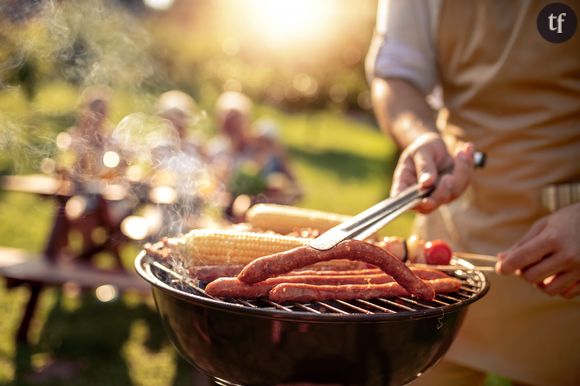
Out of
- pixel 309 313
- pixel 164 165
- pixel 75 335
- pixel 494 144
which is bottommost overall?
pixel 75 335

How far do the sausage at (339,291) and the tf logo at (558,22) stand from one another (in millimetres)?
1141

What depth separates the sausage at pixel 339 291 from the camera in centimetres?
181

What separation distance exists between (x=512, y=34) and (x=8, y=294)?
6198 millimetres

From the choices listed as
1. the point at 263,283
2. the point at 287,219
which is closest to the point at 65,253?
the point at 287,219

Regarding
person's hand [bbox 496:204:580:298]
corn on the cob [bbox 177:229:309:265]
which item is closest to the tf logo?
person's hand [bbox 496:204:580:298]

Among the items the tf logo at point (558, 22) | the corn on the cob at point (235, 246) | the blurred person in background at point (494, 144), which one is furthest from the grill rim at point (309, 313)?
the tf logo at point (558, 22)

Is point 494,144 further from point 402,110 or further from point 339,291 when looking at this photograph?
point 339,291

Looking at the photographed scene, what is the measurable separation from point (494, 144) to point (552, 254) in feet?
2.20

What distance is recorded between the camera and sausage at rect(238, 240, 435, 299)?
179cm

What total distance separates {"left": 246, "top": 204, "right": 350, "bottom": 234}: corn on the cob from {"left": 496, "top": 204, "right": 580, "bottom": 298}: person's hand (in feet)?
2.17

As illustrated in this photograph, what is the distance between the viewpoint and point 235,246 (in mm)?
2100

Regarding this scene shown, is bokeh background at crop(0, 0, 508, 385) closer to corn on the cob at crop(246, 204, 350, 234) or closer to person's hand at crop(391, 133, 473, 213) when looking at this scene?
corn on the cob at crop(246, 204, 350, 234)

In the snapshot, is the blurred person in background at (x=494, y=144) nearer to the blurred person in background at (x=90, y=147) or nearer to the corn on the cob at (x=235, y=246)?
the corn on the cob at (x=235, y=246)

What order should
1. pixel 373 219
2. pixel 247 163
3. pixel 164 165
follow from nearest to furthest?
pixel 373 219 → pixel 164 165 → pixel 247 163
